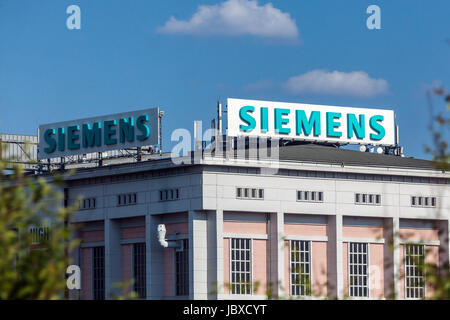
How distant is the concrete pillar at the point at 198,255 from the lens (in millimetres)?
99562

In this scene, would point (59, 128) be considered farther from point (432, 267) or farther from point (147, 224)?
point (432, 267)

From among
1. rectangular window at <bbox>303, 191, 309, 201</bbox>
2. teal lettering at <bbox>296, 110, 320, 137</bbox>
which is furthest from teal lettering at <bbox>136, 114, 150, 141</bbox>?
rectangular window at <bbox>303, 191, 309, 201</bbox>

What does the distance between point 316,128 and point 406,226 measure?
1368 cm

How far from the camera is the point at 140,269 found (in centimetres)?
10488

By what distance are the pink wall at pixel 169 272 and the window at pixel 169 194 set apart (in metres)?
4.81

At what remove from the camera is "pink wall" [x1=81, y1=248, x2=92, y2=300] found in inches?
4304

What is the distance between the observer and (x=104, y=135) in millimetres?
112812

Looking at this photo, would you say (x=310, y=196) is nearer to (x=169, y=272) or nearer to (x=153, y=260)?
(x=169, y=272)

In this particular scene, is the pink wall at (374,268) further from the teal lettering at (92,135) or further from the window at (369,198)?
the teal lettering at (92,135)

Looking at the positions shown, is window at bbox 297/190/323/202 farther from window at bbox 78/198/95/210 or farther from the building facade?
window at bbox 78/198/95/210

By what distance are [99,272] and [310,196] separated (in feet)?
72.4

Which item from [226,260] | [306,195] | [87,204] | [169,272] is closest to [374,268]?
[306,195]
